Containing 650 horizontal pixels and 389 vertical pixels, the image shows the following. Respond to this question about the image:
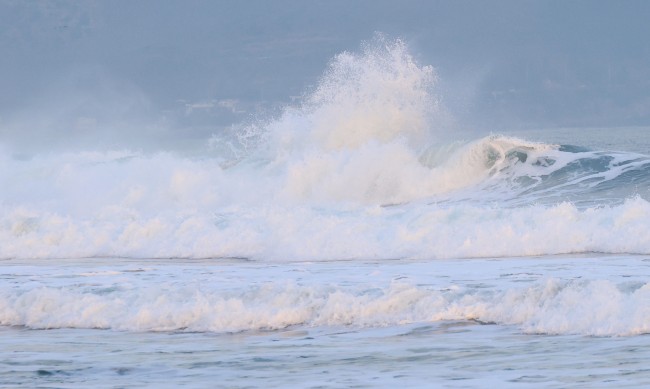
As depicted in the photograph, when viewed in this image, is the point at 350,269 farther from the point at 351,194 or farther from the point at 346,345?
the point at 351,194

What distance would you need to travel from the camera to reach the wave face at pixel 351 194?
18406 mm

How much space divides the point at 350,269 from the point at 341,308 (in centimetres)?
353

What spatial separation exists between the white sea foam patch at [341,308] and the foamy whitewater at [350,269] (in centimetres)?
2

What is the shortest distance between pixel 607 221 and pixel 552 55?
95.4 m

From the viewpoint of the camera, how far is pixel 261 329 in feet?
41.2

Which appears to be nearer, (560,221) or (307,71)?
(560,221)

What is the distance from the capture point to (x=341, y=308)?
41.9ft

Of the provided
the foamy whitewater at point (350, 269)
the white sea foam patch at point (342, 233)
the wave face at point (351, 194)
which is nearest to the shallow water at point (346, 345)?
the foamy whitewater at point (350, 269)

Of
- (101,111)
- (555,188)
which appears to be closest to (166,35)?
(101,111)

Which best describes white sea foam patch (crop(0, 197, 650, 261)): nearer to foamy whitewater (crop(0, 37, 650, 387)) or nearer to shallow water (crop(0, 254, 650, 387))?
foamy whitewater (crop(0, 37, 650, 387))

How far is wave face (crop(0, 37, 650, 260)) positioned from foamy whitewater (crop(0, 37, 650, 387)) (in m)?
0.06

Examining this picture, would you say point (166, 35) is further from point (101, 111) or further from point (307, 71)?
point (101, 111)

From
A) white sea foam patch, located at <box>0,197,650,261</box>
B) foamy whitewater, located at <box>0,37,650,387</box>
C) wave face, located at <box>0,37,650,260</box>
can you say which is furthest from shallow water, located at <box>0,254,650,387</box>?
wave face, located at <box>0,37,650,260</box>

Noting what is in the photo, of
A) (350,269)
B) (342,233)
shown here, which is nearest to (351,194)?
(342,233)
